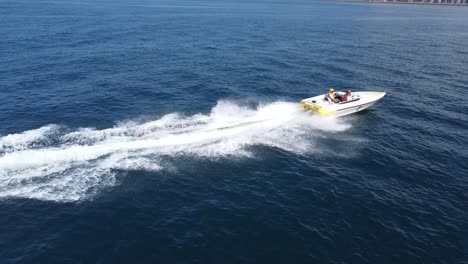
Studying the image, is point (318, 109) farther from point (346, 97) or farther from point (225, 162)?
point (225, 162)

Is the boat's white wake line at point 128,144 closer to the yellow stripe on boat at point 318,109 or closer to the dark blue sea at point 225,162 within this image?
the dark blue sea at point 225,162

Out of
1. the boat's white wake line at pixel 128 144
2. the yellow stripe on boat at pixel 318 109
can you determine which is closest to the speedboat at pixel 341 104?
the yellow stripe on boat at pixel 318 109

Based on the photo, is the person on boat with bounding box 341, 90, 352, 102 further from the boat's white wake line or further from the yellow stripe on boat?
the boat's white wake line

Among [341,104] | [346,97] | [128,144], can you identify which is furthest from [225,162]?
[346,97]

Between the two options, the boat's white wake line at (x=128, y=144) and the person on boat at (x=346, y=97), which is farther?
the person on boat at (x=346, y=97)

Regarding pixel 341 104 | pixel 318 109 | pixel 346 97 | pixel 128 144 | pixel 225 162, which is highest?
pixel 346 97

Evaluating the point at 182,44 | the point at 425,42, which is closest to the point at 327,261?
the point at 182,44
